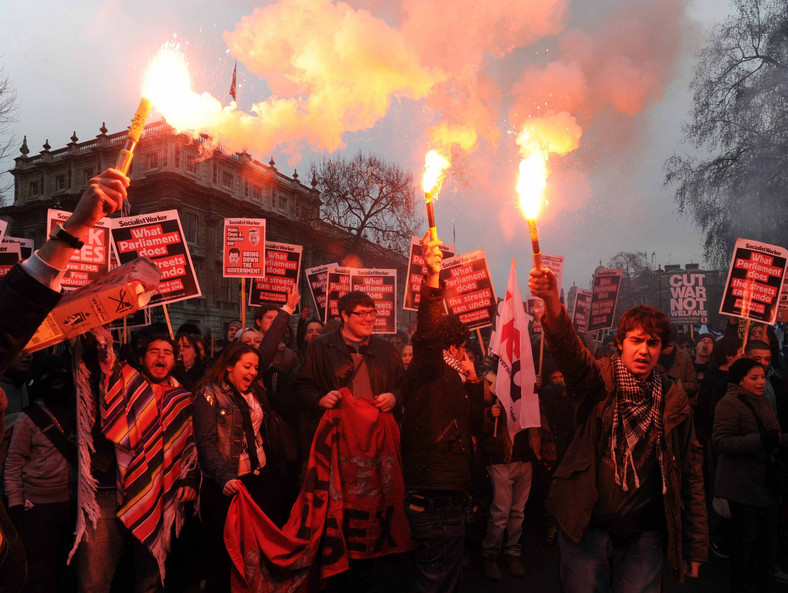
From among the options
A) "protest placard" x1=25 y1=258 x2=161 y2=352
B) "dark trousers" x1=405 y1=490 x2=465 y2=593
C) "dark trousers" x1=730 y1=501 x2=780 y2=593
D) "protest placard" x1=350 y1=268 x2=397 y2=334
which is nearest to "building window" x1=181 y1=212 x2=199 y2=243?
"protest placard" x1=350 y1=268 x2=397 y2=334

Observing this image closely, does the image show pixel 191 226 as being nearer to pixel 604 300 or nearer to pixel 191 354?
pixel 604 300

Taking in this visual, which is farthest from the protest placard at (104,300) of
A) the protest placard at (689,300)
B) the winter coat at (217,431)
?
the protest placard at (689,300)

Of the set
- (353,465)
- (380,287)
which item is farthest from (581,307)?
(353,465)

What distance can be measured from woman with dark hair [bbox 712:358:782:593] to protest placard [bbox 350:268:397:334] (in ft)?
19.4

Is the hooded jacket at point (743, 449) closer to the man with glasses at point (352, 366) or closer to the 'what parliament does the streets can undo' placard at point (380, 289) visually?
the man with glasses at point (352, 366)

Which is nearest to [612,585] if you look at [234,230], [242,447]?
[242,447]

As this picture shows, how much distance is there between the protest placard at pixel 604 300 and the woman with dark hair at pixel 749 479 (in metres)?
8.62

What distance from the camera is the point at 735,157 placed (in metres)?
20.7

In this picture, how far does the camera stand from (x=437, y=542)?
346 centimetres

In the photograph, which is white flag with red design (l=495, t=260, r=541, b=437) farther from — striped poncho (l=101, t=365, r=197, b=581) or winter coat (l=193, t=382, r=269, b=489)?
striped poncho (l=101, t=365, r=197, b=581)

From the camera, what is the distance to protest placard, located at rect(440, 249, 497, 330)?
8227mm

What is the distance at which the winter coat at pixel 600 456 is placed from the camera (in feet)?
8.94

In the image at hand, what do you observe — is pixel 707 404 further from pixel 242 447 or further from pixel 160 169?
pixel 160 169

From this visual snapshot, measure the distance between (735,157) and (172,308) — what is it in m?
32.1
